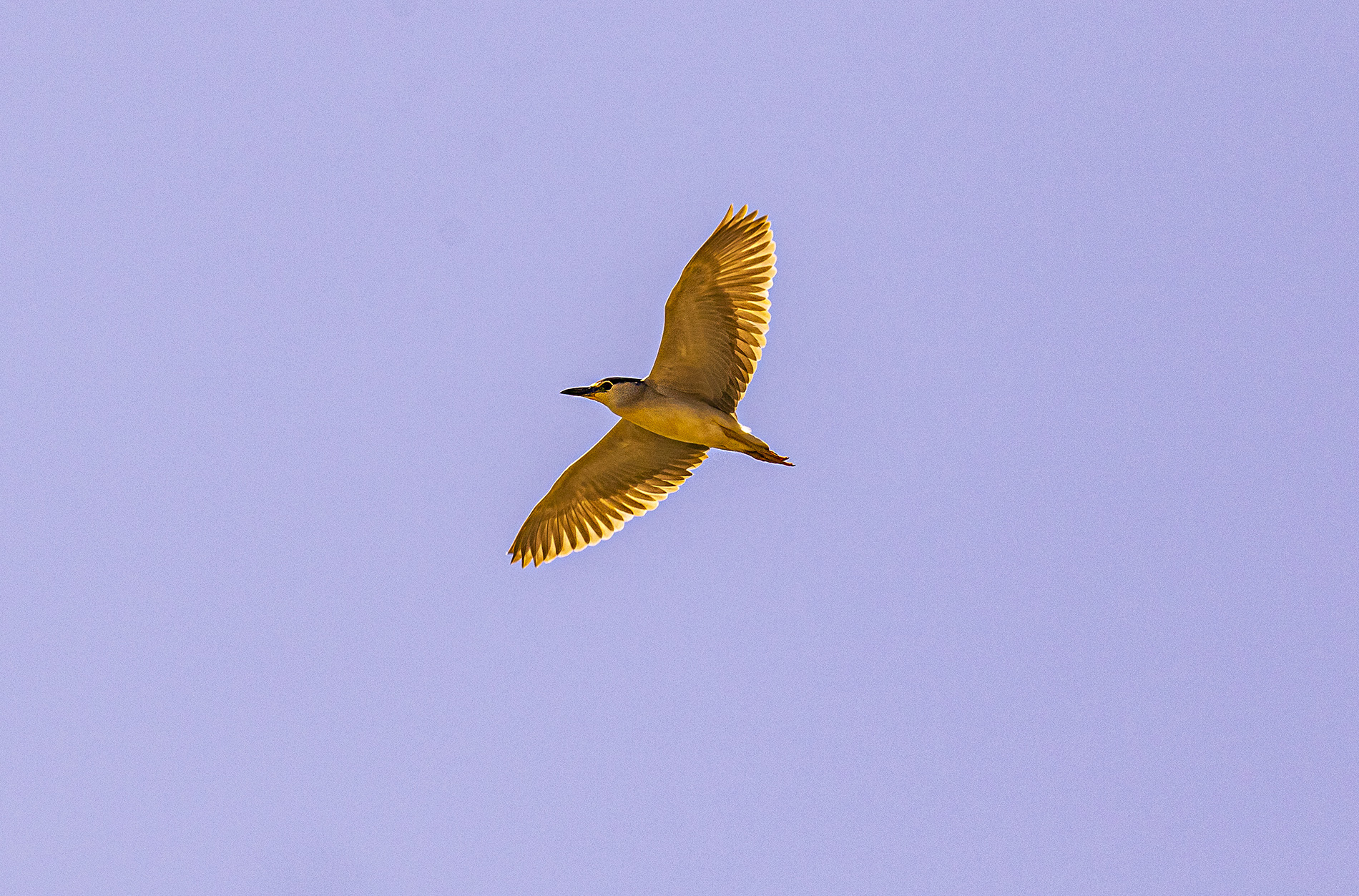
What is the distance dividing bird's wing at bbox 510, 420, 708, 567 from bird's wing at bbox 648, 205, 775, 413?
1035 mm

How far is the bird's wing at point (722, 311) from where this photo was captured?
1609 centimetres

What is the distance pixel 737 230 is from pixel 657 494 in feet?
10.3

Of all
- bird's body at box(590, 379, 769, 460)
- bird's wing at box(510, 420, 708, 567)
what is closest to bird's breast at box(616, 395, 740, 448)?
bird's body at box(590, 379, 769, 460)

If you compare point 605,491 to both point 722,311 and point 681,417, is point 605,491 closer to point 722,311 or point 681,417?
point 681,417

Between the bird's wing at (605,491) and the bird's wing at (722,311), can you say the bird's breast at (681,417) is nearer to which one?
the bird's wing at (722,311)

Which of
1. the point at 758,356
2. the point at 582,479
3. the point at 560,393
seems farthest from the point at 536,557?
the point at 758,356

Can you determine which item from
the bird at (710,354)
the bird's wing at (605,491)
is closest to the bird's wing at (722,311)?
the bird at (710,354)

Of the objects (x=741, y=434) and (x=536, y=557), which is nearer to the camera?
(x=741, y=434)

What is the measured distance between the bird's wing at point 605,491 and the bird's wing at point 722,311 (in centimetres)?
104

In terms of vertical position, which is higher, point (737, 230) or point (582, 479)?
point (737, 230)

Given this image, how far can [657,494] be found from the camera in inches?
698

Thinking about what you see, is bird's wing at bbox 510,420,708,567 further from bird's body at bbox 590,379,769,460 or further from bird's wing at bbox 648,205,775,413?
bird's wing at bbox 648,205,775,413

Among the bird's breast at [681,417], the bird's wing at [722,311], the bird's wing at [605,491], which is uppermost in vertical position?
the bird's wing at [722,311]

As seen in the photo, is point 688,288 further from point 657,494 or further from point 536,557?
point 536,557
